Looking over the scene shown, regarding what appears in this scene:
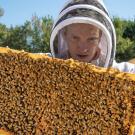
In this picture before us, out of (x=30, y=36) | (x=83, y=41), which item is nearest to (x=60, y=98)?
(x=83, y=41)

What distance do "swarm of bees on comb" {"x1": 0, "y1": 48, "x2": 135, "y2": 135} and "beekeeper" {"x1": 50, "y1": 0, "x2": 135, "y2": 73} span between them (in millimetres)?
760

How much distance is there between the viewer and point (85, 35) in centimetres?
356

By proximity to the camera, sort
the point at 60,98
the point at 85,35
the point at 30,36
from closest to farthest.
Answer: the point at 60,98 < the point at 85,35 < the point at 30,36

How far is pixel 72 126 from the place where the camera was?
281 centimetres

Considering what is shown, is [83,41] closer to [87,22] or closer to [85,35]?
[85,35]

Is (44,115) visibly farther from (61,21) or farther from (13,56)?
(61,21)

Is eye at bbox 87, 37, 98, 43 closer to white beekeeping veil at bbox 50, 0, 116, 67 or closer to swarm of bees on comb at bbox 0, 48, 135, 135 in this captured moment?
white beekeeping veil at bbox 50, 0, 116, 67

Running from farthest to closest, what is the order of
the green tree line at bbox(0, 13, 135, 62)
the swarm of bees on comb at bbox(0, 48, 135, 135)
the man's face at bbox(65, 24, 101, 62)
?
the green tree line at bbox(0, 13, 135, 62) → the man's face at bbox(65, 24, 101, 62) → the swarm of bees on comb at bbox(0, 48, 135, 135)

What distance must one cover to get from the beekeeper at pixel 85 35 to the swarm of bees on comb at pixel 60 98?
760 mm

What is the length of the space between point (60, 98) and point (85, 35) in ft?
2.96

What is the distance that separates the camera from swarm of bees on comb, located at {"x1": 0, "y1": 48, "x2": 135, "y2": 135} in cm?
280

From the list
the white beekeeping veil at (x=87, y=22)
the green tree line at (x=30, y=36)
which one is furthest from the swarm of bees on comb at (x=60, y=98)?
the green tree line at (x=30, y=36)

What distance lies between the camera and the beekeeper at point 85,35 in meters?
3.57

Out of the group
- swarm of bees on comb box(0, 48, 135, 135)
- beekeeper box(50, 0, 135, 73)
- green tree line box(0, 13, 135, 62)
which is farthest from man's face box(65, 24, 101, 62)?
green tree line box(0, 13, 135, 62)
